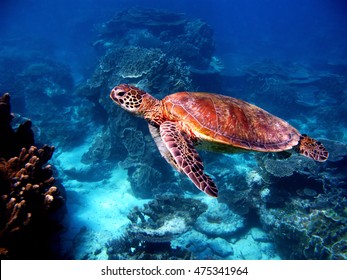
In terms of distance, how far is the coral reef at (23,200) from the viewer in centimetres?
243

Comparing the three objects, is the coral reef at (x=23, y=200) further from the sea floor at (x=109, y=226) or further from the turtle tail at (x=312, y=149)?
the turtle tail at (x=312, y=149)

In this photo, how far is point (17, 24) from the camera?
4634 centimetres

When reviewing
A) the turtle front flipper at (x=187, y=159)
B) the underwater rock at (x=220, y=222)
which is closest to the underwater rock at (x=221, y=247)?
the underwater rock at (x=220, y=222)

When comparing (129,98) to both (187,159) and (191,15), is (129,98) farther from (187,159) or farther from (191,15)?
(191,15)

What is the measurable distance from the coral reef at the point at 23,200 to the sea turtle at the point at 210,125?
1.77m

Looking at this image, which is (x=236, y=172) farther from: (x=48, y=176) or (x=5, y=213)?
(x=5, y=213)

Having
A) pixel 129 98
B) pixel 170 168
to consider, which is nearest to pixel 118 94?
pixel 129 98

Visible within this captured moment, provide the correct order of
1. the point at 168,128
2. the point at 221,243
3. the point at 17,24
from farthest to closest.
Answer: the point at 17,24 → the point at 221,243 → the point at 168,128

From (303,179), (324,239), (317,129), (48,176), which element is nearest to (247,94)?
(317,129)

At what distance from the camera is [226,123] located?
3.93m

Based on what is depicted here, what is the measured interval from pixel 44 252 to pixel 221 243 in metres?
5.23

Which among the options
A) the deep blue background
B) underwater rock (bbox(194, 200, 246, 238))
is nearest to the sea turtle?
underwater rock (bbox(194, 200, 246, 238))

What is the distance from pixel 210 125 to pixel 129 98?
5.41 feet

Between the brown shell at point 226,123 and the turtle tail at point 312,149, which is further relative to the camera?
the turtle tail at point 312,149
